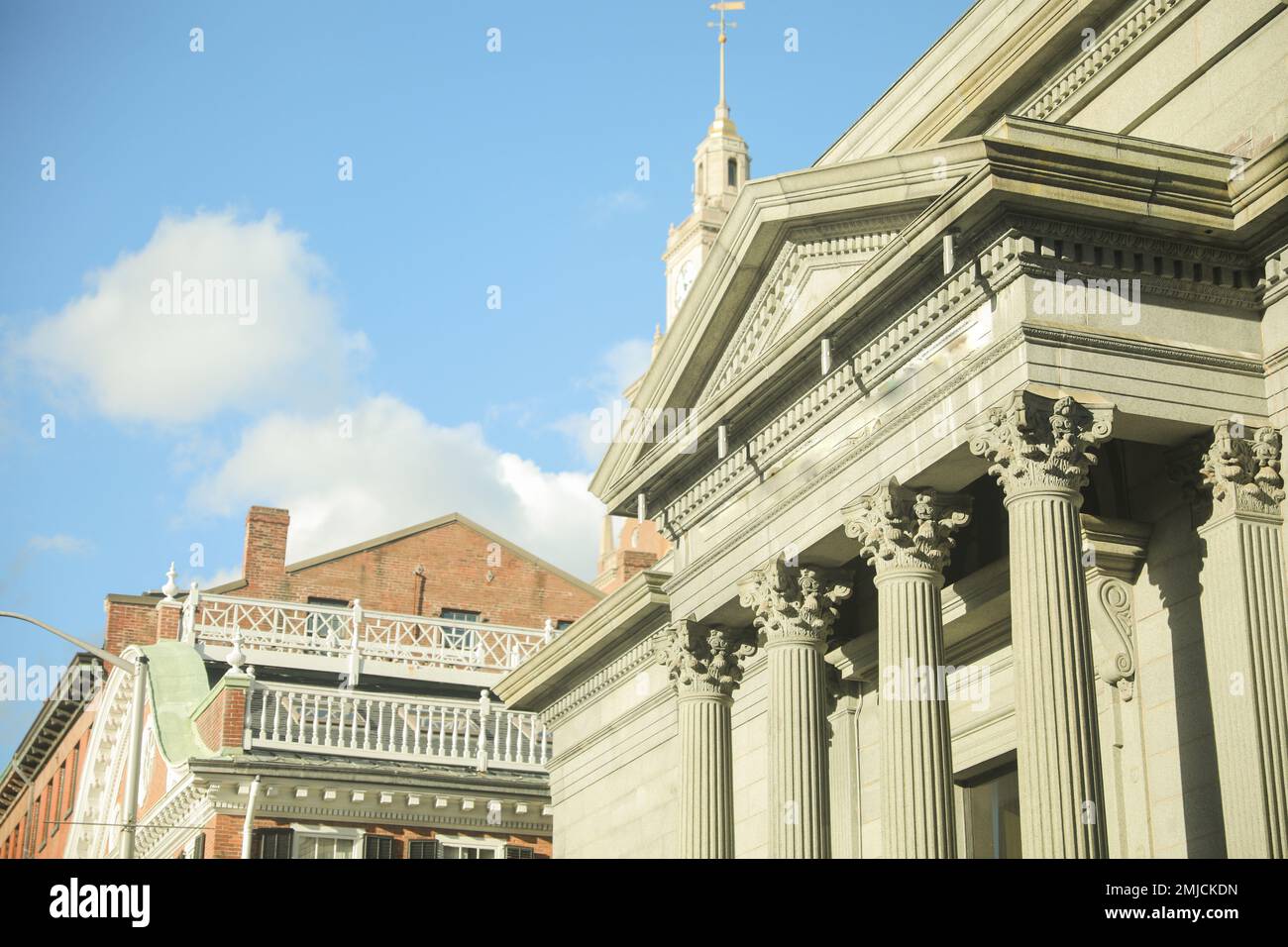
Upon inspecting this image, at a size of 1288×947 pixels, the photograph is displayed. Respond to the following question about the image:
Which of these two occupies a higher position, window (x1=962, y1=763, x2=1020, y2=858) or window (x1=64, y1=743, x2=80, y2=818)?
window (x1=64, y1=743, x2=80, y2=818)

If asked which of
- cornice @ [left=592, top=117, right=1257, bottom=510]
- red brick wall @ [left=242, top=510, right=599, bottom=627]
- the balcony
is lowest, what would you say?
cornice @ [left=592, top=117, right=1257, bottom=510]

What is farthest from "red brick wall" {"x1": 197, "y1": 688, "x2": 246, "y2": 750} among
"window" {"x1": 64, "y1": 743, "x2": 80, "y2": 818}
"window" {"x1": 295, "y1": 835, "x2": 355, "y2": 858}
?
"window" {"x1": 64, "y1": 743, "x2": 80, "y2": 818}

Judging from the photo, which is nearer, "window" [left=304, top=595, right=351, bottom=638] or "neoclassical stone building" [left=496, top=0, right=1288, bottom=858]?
"neoclassical stone building" [left=496, top=0, right=1288, bottom=858]

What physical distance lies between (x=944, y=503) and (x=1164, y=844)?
4192 mm

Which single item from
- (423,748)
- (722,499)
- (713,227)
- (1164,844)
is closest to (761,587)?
(722,499)

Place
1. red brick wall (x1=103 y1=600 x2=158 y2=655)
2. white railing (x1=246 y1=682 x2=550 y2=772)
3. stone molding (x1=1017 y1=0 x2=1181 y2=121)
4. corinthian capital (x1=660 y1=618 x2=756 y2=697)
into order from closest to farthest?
stone molding (x1=1017 y1=0 x2=1181 y2=121) → corinthian capital (x1=660 y1=618 x2=756 y2=697) → white railing (x1=246 y1=682 x2=550 y2=772) → red brick wall (x1=103 y1=600 x2=158 y2=655)

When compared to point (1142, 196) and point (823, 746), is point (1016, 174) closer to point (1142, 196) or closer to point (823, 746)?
point (1142, 196)

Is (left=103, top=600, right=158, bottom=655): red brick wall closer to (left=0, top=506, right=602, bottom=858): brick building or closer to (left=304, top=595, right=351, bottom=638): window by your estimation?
(left=0, top=506, right=602, bottom=858): brick building

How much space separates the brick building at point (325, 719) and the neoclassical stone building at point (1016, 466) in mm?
15525

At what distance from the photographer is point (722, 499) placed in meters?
23.8

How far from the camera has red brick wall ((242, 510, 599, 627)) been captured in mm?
63625

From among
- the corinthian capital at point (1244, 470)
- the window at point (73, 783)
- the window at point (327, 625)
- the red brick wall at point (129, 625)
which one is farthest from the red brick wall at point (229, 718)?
the corinthian capital at point (1244, 470)

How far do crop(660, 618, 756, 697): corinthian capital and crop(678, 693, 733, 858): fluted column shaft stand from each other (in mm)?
144

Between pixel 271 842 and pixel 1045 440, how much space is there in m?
23.9
